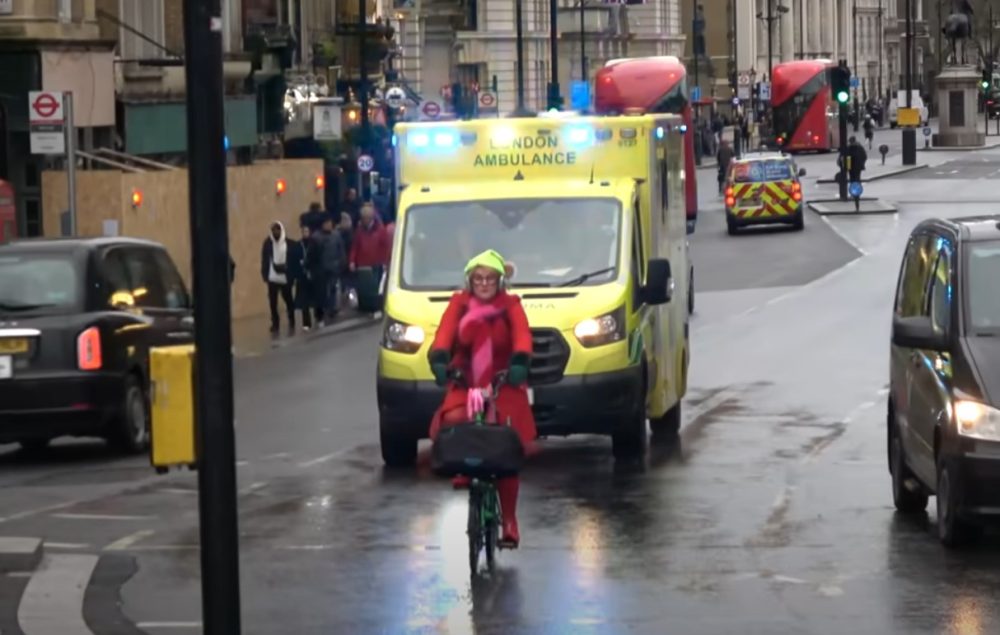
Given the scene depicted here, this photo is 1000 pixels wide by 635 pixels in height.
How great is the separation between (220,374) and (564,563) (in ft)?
16.2

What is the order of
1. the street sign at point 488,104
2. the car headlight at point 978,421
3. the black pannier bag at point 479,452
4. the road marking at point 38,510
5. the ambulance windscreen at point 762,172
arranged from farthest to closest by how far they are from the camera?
the street sign at point 488,104 < the ambulance windscreen at point 762,172 < the road marking at point 38,510 < the car headlight at point 978,421 < the black pannier bag at point 479,452

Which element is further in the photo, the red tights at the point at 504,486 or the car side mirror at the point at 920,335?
the car side mirror at the point at 920,335

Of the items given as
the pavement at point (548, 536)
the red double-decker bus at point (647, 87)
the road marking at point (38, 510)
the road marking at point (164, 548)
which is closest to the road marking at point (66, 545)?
the pavement at point (548, 536)

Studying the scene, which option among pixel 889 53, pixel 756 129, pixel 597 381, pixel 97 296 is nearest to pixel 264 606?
pixel 597 381

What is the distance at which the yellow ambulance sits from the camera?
17156mm

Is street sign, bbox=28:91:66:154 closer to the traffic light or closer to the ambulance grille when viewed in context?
the ambulance grille

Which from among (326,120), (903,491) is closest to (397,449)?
(903,491)

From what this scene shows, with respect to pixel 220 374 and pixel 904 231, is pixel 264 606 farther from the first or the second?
pixel 904 231

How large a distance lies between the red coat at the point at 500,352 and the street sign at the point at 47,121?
16.0 m

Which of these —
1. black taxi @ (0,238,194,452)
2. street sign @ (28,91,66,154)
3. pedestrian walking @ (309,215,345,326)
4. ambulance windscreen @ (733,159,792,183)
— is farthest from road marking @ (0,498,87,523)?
ambulance windscreen @ (733,159,792,183)

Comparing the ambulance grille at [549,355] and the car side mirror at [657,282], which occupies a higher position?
the car side mirror at [657,282]

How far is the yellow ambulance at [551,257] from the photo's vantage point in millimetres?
17156

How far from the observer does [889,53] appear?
582 feet

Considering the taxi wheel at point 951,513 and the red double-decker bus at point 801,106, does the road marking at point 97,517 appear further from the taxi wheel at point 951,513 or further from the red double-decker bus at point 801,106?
the red double-decker bus at point 801,106
